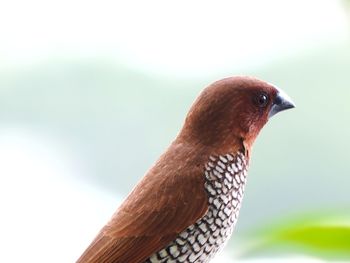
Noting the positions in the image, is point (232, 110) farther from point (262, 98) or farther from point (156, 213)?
point (156, 213)

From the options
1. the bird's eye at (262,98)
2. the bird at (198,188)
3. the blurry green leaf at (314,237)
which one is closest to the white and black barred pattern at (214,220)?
the bird at (198,188)

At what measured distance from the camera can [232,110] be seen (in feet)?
5.69

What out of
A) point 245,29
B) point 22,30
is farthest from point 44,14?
point 245,29

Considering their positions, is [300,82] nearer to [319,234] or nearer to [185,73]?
[185,73]

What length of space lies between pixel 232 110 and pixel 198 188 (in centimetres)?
19

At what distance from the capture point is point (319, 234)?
52.4 inches

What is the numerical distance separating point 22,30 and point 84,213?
81 centimetres

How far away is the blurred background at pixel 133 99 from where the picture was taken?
2.01 metres

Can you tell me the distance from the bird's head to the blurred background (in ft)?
0.58

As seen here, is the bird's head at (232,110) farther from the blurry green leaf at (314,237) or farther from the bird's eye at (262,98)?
the blurry green leaf at (314,237)

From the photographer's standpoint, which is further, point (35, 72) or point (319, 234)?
point (35, 72)

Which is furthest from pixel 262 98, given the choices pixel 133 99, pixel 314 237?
pixel 133 99

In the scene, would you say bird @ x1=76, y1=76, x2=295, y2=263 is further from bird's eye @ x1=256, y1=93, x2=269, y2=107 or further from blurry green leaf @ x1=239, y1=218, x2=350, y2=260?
blurry green leaf @ x1=239, y1=218, x2=350, y2=260

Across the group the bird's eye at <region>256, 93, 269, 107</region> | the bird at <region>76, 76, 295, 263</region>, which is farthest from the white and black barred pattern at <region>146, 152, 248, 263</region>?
the bird's eye at <region>256, 93, 269, 107</region>
